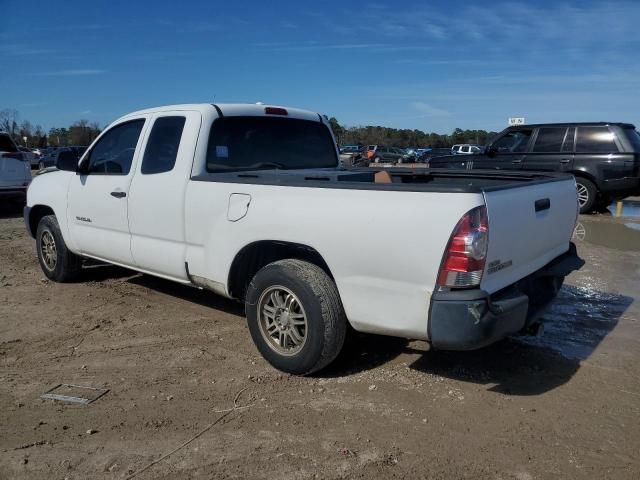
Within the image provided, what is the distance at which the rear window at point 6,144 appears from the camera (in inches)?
499

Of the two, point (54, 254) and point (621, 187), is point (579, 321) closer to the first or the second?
point (54, 254)

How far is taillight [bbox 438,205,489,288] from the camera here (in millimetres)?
3029

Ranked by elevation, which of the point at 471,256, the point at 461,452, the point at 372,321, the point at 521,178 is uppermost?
the point at 521,178

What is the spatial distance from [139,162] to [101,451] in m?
2.76

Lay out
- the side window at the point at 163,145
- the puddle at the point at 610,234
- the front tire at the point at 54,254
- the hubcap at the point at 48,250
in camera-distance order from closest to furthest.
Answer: the side window at the point at 163,145
the front tire at the point at 54,254
the hubcap at the point at 48,250
the puddle at the point at 610,234

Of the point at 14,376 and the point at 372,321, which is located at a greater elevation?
the point at 372,321

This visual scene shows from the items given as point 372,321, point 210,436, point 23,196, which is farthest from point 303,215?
point 23,196

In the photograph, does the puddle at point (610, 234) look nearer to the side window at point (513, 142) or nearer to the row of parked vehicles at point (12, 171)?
the side window at point (513, 142)

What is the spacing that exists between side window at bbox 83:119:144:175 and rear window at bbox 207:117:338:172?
0.97m

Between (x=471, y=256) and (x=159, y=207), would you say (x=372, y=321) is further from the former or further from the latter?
(x=159, y=207)

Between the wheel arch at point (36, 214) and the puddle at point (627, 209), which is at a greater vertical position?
the wheel arch at point (36, 214)

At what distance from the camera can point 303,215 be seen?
3.64m

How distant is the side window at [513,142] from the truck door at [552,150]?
0.24m

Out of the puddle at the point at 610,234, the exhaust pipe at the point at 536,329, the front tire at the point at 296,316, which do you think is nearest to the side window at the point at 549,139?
the puddle at the point at 610,234
